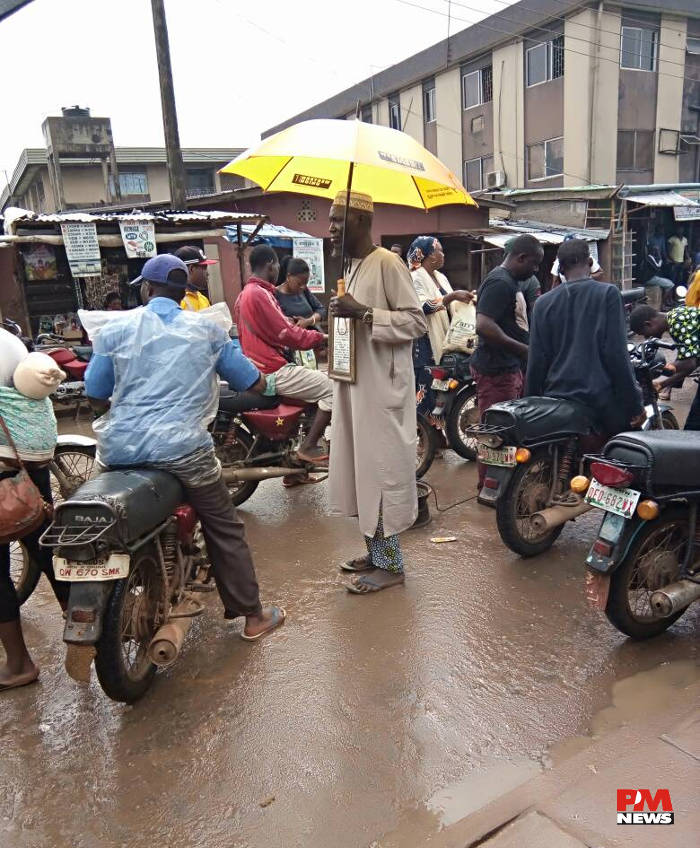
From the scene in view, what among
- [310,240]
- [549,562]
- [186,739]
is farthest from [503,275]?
[310,240]

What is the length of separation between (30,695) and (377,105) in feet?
98.9

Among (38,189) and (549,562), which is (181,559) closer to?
(549,562)

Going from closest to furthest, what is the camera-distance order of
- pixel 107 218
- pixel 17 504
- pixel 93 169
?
1. pixel 17 504
2. pixel 107 218
3. pixel 93 169

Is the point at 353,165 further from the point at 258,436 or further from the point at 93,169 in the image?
the point at 93,169

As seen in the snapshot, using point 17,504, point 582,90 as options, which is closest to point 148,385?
point 17,504

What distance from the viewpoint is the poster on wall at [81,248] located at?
359 inches

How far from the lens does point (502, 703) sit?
2799mm

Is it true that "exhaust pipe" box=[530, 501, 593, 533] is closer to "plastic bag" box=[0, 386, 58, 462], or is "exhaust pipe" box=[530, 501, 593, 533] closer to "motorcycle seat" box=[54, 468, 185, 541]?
"motorcycle seat" box=[54, 468, 185, 541]

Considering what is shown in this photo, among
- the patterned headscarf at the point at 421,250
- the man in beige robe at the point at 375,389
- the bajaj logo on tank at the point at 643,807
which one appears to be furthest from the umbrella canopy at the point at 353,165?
the bajaj logo on tank at the point at 643,807

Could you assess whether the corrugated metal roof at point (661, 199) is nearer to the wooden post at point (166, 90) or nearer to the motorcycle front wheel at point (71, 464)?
the wooden post at point (166, 90)

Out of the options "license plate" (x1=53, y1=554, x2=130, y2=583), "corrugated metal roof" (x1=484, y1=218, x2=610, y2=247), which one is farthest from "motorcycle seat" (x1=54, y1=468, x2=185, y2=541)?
"corrugated metal roof" (x1=484, y1=218, x2=610, y2=247)

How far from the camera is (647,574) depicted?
3141mm

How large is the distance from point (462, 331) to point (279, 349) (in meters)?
1.89

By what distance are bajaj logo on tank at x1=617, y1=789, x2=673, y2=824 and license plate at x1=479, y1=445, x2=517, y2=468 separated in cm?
202
